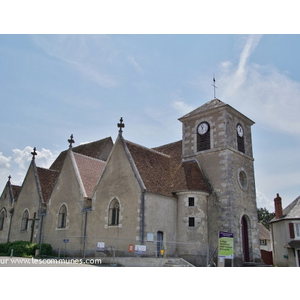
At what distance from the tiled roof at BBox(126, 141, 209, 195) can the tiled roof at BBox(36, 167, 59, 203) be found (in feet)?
32.3

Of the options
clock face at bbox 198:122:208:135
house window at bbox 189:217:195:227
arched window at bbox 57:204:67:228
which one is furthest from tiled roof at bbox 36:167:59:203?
clock face at bbox 198:122:208:135

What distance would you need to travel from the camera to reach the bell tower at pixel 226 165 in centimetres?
2261

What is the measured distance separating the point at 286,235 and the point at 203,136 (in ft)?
43.2

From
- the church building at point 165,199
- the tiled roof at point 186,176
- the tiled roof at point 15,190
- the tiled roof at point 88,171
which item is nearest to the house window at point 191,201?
the church building at point 165,199

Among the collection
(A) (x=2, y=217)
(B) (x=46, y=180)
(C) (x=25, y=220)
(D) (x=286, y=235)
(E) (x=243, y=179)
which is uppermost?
(B) (x=46, y=180)

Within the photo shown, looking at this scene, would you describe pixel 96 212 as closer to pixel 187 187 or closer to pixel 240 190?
pixel 187 187

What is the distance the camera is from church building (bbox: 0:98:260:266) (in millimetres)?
21766

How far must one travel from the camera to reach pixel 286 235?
30.8 metres

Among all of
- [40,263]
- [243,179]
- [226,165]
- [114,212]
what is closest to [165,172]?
[226,165]

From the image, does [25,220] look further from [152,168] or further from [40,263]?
[152,168]

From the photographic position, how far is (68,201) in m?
26.4

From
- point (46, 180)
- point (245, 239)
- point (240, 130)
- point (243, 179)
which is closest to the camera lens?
point (245, 239)

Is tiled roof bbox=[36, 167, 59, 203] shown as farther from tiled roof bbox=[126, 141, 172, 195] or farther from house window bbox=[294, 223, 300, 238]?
house window bbox=[294, 223, 300, 238]

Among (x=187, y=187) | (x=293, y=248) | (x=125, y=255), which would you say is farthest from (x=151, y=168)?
(x=293, y=248)
